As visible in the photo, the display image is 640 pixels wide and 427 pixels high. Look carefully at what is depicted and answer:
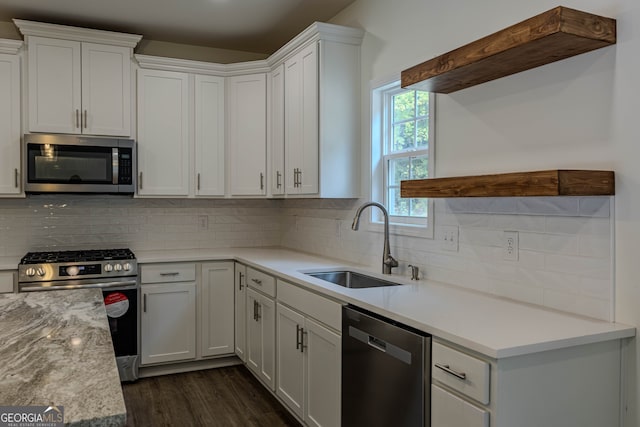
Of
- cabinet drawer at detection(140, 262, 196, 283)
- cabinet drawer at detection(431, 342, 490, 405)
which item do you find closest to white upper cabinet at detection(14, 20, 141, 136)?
cabinet drawer at detection(140, 262, 196, 283)

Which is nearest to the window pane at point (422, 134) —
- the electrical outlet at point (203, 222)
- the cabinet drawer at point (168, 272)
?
the cabinet drawer at point (168, 272)

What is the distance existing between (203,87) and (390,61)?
5.86 feet

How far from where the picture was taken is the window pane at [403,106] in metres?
3.01

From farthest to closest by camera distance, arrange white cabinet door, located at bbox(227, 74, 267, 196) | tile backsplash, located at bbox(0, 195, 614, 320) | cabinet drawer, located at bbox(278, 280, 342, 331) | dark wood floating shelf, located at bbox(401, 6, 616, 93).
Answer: white cabinet door, located at bbox(227, 74, 267, 196) → cabinet drawer, located at bbox(278, 280, 342, 331) → tile backsplash, located at bbox(0, 195, 614, 320) → dark wood floating shelf, located at bbox(401, 6, 616, 93)

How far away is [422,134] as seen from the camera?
2930 millimetres

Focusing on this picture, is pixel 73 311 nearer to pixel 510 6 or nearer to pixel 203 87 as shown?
pixel 510 6

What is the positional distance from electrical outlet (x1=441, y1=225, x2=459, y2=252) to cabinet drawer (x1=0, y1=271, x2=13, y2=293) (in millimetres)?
2859

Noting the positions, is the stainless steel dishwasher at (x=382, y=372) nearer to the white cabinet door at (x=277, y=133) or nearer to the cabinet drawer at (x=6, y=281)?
the white cabinet door at (x=277, y=133)

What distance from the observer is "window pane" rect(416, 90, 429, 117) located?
2.88m

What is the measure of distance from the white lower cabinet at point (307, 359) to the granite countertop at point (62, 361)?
106 cm

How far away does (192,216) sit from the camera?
4562 mm

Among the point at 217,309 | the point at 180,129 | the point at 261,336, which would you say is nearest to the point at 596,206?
the point at 261,336

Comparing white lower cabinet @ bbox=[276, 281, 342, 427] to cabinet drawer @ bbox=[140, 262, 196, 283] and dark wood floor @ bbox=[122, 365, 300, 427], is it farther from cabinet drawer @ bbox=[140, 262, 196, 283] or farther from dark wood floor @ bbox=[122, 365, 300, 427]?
cabinet drawer @ bbox=[140, 262, 196, 283]

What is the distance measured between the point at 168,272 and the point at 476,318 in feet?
8.71
